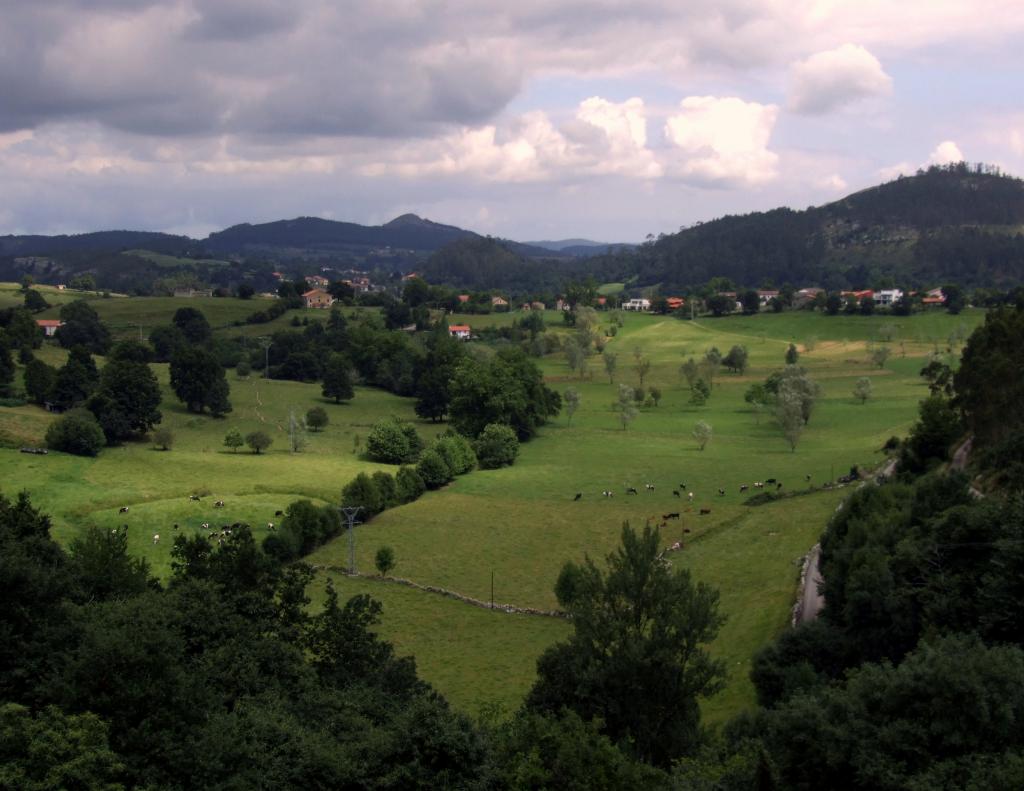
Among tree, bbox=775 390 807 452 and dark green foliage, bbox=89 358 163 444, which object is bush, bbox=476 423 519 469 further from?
dark green foliage, bbox=89 358 163 444

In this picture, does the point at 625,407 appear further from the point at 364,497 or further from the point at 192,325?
the point at 192,325

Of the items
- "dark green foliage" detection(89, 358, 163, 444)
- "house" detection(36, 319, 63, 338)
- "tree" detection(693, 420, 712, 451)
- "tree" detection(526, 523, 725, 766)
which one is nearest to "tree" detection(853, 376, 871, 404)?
"tree" detection(693, 420, 712, 451)

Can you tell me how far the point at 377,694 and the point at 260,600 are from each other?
17.5 ft

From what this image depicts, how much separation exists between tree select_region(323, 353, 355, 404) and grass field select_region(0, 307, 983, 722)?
1.68 metres

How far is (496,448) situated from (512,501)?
15.5 meters

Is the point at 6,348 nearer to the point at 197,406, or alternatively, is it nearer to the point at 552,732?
the point at 197,406

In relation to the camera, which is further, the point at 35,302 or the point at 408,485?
the point at 35,302

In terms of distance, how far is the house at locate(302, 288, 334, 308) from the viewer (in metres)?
180

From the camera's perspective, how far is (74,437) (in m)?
63.8

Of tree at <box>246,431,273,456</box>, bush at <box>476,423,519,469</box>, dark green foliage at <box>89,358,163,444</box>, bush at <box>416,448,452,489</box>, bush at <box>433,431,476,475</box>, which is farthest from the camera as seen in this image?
bush at <box>476,423,519,469</box>

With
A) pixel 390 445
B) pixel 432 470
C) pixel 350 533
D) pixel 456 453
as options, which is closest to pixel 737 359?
pixel 456 453

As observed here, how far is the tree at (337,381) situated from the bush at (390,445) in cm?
2433

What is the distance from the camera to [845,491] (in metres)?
55.1

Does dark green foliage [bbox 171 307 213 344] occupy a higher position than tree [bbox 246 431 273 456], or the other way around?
dark green foliage [bbox 171 307 213 344]
